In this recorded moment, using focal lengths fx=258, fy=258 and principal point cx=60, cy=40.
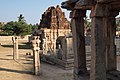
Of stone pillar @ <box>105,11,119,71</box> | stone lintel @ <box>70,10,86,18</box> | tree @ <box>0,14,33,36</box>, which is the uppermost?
tree @ <box>0,14,33,36</box>

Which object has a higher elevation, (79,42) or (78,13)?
(78,13)

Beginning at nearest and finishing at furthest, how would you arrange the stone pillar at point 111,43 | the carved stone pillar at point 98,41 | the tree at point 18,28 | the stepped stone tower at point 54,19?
the carved stone pillar at point 98,41, the stone pillar at point 111,43, the stepped stone tower at point 54,19, the tree at point 18,28

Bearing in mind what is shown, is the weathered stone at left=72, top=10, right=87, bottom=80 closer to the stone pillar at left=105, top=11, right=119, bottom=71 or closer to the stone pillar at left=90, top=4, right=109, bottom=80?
the stone pillar at left=105, top=11, right=119, bottom=71

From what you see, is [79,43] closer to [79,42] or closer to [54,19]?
[79,42]

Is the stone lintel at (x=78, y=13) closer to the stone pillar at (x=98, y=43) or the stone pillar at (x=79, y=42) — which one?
the stone pillar at (x=79, y=42)

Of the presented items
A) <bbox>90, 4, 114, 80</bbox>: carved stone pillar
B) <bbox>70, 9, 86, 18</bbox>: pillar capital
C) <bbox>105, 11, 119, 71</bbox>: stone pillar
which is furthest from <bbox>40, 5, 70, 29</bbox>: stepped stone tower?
<bbox>90, 4, 114, 80</bbox>: carved stone pillar

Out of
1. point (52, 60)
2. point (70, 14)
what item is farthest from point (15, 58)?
point (70, 14)

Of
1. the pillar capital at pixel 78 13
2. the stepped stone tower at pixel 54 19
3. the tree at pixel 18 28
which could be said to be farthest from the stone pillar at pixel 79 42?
the tree at pixel 18 28

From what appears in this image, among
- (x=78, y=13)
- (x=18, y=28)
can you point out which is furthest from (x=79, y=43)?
(x=18, y=28)

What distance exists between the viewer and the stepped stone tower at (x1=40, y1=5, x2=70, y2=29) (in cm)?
3619

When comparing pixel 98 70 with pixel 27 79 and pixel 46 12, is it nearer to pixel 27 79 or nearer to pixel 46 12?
pixel 27 79

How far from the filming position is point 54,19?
37.0 metres

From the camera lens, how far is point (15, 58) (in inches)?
922

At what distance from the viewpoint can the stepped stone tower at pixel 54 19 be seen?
3619 cm
